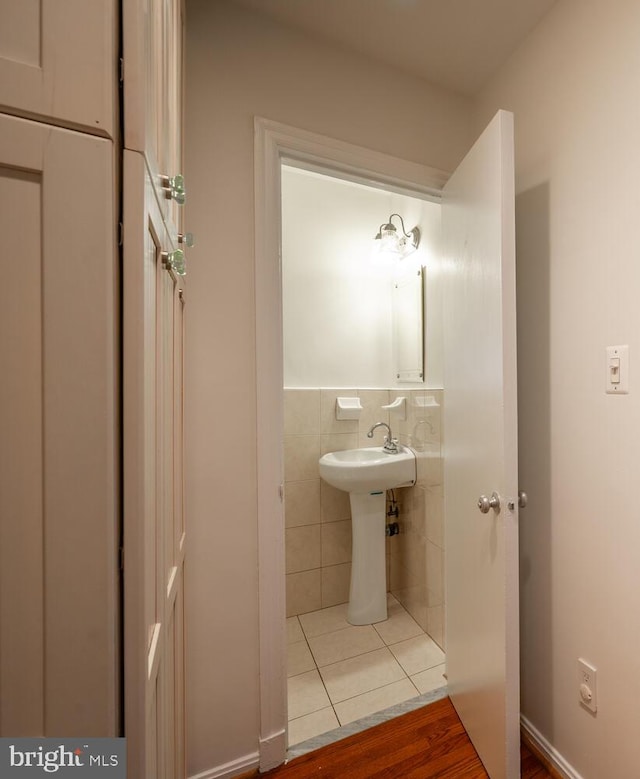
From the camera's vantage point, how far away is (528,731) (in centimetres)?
127

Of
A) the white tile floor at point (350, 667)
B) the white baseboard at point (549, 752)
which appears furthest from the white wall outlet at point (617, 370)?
the white tile floor at point (350, 667)

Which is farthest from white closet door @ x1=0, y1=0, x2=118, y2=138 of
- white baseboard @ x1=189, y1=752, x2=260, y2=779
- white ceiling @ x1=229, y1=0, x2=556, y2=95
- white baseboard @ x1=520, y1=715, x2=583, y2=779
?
white baseboard @ x1=520, y1=715, x2=583, y2=779

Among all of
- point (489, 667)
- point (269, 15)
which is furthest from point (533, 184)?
point (489, 667)

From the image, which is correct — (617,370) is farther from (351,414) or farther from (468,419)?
(351,414)

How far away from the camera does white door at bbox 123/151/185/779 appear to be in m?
0.47

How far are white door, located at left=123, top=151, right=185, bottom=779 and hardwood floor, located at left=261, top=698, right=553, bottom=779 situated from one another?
55cm

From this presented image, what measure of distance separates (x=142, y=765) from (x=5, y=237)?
67 centimetres

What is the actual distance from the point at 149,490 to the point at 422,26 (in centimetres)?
171

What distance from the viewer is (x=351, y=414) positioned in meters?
2.24

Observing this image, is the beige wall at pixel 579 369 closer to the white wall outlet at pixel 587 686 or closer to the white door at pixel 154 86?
the white wall outlet at pixel 587 686

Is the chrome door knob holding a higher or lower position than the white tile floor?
higher

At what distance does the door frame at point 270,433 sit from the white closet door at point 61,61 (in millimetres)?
769

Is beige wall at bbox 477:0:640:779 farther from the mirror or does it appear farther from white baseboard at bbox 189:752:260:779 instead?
white baseboard at bbox 189:752:260:779

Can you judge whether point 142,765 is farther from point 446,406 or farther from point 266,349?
point 446,406
